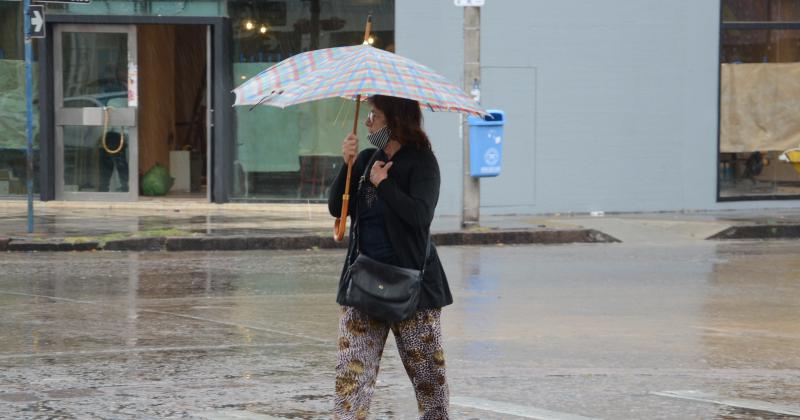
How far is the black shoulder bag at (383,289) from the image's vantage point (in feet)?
18.4

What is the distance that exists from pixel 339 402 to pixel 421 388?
0.42 metres

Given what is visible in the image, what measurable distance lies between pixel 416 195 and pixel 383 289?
463 mm

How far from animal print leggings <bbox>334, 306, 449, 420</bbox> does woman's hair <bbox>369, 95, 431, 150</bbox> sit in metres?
0.78

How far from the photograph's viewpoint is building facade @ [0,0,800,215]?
744 inches

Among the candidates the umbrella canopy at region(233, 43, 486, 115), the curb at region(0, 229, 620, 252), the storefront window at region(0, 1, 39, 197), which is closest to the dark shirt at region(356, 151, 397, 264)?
the umbrella canopy at region(233, 43, 486, 115)

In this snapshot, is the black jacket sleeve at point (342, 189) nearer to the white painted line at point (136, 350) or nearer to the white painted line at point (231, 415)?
the white painted line at point (231, 415)

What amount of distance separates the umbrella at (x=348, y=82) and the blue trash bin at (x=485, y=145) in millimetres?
10685

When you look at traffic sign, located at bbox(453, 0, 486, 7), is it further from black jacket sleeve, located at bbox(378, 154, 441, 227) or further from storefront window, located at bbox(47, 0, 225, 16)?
black jacket sleeve, located at bbox(378, 154, 441, 227)

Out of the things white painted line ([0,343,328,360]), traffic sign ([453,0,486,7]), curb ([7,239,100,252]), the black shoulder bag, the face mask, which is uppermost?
traffic sign ([453,0,486,7])

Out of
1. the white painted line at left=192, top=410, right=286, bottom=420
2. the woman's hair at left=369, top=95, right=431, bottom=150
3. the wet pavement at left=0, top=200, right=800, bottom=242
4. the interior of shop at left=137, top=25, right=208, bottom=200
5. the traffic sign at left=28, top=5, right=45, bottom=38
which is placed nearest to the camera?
the woman's hair at left=369, top=95, right=431, bottom=150

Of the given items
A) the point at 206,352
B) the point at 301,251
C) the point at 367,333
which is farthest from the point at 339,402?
the point at 301,251

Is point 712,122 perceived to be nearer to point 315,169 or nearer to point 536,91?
point 536,91

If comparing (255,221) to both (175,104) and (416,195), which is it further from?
(416,195)

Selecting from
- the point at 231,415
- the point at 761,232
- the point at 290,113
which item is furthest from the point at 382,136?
the point at 290,113
